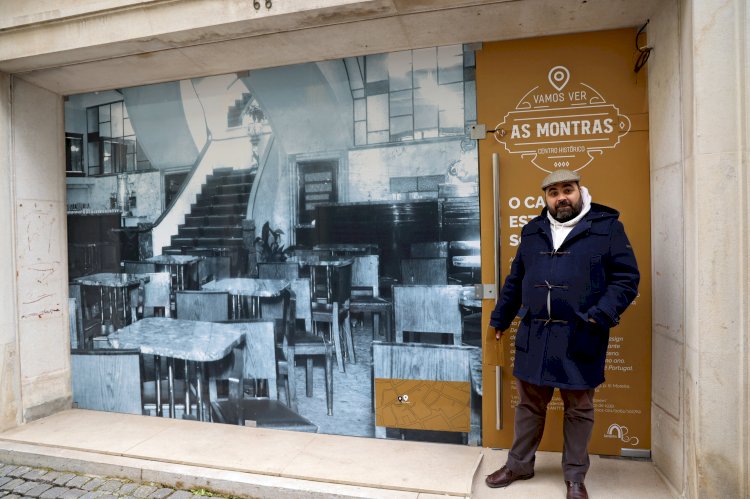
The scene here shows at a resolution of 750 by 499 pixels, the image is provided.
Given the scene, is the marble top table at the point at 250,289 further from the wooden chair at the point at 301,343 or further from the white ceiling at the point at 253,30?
the white ceiling at the point at 253,30

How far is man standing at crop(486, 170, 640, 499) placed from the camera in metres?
2.88

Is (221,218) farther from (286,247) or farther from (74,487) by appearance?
(74,487)

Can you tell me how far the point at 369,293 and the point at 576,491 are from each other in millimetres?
2084

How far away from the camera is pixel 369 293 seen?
162 inches

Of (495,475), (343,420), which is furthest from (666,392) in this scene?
(343,420)

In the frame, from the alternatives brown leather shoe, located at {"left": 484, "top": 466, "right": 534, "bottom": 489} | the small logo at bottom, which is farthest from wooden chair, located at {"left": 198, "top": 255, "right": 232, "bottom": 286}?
the small logo at bottom

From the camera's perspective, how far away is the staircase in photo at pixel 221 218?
4.43 m

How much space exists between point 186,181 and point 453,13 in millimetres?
2899

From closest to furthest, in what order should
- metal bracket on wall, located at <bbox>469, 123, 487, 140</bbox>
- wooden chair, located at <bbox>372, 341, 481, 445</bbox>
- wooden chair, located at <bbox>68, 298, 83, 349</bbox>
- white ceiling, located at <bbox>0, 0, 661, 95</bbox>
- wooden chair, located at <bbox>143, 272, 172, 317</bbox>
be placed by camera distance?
white ceiling, located at <bbox>0, 0, 661, 95</bbox> < metal bracket on wall, located at <bbox>469, 123, 487, 140</bbox> < wooden chair, located at <bbox>372, 341, 481, 445</bbox> < wooden chair, located at <bbox>143, 272, 172, 317</bbox> < wooden chair, located at <bbox>68, 298, 83, 349</bbox>

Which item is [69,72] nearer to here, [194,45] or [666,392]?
[194,45]

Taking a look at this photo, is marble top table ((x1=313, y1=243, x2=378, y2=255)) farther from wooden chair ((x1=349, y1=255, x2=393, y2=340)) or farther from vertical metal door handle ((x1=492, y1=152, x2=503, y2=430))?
vertical metal door handle ((x1=492, y1=152, x2=503, y2=430))

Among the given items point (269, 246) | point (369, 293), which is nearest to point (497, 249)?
point (369, 293)

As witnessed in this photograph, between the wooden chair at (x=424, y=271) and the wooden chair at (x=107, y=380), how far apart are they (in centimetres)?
294

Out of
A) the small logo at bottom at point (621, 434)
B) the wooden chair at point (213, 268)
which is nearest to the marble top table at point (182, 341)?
the wooden chair at point (213, 268)
